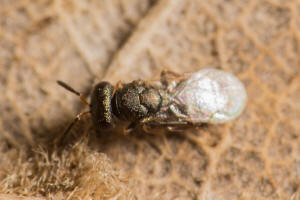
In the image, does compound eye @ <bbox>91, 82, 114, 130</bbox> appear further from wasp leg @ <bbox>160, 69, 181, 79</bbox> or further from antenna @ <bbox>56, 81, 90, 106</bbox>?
wasp leg @ <bbox>160, 69, 181, 79</bbox>

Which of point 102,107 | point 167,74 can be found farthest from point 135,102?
point 167,74

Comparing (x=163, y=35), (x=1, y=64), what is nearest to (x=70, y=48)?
(x=1, y=64)

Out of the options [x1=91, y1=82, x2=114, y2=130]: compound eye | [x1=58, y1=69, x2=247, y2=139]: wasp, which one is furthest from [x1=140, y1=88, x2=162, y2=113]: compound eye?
[x1=91, y1=82, x2=114, y2=130]: compound eye

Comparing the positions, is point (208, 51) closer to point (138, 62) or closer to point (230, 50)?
point (230, 50)

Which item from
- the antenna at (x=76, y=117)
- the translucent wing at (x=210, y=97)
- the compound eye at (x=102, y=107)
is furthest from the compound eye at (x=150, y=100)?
the antenna at (x=76, y=117)

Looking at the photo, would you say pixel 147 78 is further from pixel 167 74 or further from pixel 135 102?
pixel 135 102

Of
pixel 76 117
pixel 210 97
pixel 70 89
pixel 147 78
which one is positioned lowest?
pixel 210 97
